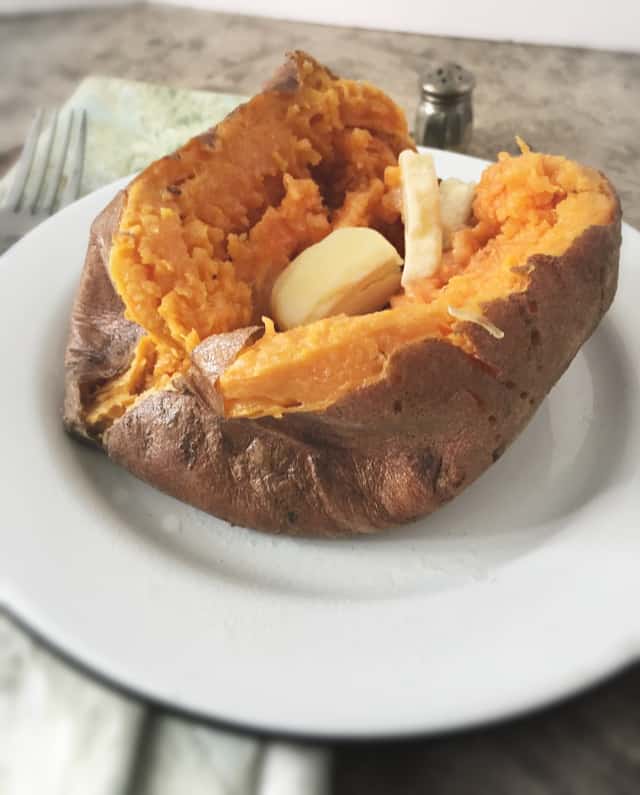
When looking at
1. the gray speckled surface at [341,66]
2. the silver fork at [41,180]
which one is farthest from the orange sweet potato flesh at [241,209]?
the gray speckled surface at [341,66]

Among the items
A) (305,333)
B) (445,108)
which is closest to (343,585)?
(305,333)

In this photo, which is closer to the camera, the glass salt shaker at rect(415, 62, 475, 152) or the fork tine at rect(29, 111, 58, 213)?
the fork tine at rect(29, 111, 58, 213)

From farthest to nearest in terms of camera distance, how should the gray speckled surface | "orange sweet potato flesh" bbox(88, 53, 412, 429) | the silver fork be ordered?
the gray speckled surface
the silver fork
"orange sweet potato flesh" bbox(88, 53, 412, 429)

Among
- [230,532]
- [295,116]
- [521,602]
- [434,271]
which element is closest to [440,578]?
[521,602]

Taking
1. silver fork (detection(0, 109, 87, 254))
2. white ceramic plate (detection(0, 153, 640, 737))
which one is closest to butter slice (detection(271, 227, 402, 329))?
white ceramic plate (detection(0, 153, 640, 737))

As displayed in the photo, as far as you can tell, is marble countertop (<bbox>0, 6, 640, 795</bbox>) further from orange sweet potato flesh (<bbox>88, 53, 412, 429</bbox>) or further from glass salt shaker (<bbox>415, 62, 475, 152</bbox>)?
orange sweet potato flesh (<bbox>88, 53, 412, 429</bbox>)
